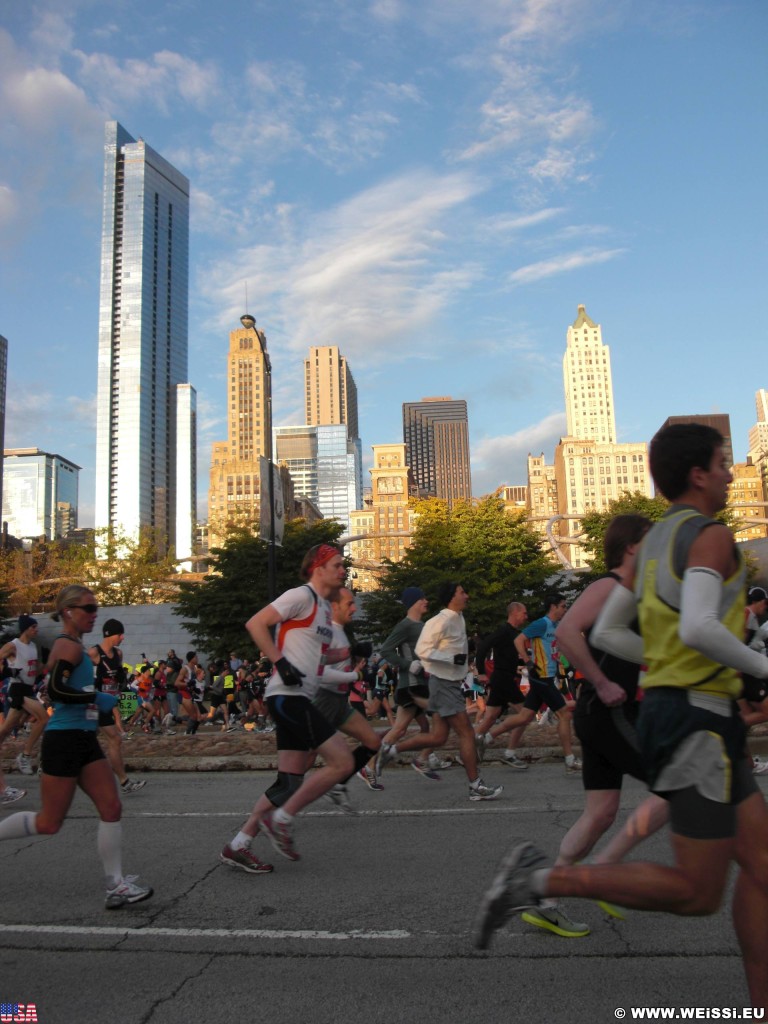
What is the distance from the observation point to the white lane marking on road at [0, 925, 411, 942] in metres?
4.05

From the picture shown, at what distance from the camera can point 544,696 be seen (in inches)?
366

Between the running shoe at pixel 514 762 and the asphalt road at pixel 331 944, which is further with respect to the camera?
the running shoe at pixel 514 762

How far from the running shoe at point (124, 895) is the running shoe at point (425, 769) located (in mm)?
4556

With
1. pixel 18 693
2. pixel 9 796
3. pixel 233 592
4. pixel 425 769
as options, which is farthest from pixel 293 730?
pixel 233 592

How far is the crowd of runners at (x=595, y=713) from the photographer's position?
264cm

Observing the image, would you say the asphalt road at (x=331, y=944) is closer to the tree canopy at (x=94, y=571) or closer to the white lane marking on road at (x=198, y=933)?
the white lane marking on road at (x=198, y=933)

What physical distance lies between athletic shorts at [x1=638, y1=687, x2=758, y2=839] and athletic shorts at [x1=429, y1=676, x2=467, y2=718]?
16.8 feet

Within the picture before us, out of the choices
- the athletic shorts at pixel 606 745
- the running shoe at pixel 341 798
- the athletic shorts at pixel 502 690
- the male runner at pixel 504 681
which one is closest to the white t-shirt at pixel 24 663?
the running shoe at pixel 341 798

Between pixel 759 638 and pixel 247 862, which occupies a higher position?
pixel 759 638

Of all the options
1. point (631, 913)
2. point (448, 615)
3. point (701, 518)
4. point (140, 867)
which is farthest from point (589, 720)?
point (448, 615)

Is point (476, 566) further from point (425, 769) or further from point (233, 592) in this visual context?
point (425, 769)

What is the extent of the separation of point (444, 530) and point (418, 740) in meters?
29.8

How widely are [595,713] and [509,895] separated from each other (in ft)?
5.16

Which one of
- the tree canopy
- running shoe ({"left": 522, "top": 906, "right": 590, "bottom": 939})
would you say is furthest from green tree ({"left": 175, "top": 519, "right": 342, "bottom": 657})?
running shoe ({"left": 522, "top": 906, "right": 590, "bottom": 939})
